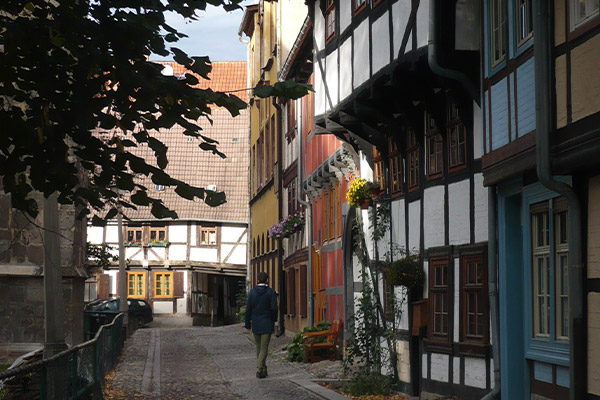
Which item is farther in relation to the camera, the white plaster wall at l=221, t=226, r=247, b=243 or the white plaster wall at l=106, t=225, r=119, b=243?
the white plaster wall at l=221, t=226, r=247, b=243

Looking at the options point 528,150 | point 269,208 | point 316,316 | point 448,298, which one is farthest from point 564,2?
point 269,208

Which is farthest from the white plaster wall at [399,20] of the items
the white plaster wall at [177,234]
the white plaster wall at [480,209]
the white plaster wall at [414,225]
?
the white plaster wall at [177,234]

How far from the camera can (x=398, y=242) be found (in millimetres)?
15570

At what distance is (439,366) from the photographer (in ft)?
43.8

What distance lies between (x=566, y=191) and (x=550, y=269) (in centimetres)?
108

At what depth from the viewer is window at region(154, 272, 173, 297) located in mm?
54156

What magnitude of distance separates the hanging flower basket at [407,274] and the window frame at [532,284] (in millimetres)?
3878

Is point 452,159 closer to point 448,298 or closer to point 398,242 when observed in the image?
point 448,298

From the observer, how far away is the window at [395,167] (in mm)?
15547

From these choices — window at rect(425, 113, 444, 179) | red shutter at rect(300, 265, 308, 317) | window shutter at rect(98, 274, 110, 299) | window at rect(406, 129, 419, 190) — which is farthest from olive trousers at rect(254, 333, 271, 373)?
window shutter at rect(98, 274, 110, 299)

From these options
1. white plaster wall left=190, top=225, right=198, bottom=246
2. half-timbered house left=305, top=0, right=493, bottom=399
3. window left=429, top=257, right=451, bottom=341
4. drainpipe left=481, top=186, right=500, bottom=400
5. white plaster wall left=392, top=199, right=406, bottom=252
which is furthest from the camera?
white plaster wall left=190, top=225, right=198, bottom=246

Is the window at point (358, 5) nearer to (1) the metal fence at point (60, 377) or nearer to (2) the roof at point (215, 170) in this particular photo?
(1) the metal fence at point (60, 377)

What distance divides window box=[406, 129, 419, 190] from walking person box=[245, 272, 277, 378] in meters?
3.62

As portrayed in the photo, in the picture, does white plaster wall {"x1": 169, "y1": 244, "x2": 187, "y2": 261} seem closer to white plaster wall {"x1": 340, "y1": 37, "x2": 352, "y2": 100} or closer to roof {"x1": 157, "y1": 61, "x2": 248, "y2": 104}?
roof {"x1": 157, "y1": 61, "x2": 248, "y2": 104}
